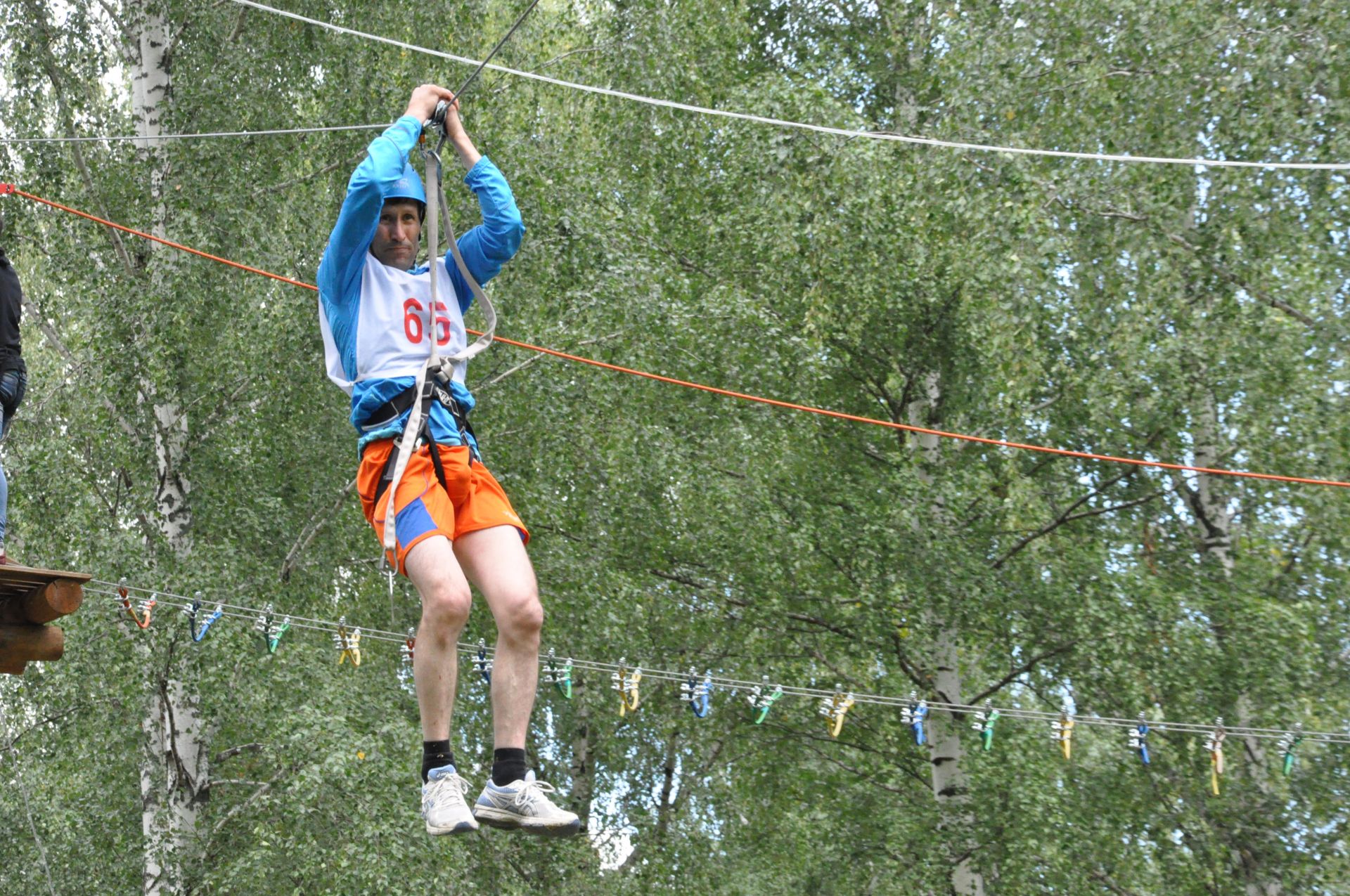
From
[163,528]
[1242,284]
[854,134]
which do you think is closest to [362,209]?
[854,134]

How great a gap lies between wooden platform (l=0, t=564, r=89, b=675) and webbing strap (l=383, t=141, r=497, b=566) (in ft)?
5.18

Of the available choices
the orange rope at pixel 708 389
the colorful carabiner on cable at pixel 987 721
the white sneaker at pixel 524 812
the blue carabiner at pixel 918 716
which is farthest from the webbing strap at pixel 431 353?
the colorful carabiner on cable at pixel 987 721

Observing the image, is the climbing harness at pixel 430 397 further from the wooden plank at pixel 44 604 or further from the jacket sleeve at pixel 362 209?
the wooden plank at pixel 44 604

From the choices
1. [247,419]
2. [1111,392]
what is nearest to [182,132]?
[247,419]

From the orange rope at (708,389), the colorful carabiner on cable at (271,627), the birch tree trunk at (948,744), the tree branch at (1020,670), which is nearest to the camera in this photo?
the orange rope at (708,389)

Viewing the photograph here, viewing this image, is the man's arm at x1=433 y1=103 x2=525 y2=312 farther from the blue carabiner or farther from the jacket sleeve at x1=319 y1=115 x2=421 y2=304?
the blue carabiner

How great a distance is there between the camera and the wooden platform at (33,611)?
5.12m

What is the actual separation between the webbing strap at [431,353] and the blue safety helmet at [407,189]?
1.4 inches

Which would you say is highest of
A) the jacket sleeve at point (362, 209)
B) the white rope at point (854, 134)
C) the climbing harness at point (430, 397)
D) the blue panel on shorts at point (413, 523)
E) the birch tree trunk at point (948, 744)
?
the white rope at point (854, 134)

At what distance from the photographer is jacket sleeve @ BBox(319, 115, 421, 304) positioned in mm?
3975

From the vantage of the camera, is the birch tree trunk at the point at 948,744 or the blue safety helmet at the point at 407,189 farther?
the birch tree trunk at the point at 948,744

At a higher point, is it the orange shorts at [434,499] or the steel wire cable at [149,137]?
the steel wire cable at [149,137]

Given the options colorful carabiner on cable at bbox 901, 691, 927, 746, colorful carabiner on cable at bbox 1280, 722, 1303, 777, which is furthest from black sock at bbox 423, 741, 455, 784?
colorful carabiner on cable at bbox 1280, 722, 1303, 777

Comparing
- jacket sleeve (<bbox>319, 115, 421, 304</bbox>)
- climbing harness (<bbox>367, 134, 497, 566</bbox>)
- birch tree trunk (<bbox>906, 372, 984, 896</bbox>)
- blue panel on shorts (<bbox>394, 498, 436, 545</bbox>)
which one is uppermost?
jacket sleeve (<bbox>319, 115, 421, 304</bbox>)
